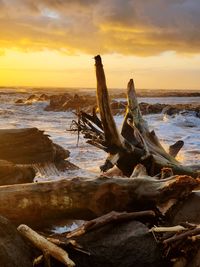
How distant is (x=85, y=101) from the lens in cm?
3909

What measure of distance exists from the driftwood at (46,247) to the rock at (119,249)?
20 centimetres

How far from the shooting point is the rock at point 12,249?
12.6 feet

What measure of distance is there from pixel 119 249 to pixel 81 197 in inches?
46.4

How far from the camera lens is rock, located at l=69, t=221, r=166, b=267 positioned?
162 inches

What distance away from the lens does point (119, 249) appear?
4188 millimetres

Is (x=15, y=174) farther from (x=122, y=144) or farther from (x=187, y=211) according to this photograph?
(x=187, y=211)

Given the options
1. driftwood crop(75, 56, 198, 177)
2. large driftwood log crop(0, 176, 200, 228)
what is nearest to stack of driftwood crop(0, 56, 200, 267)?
large driftwood log crop(0, 176, 200, 228)

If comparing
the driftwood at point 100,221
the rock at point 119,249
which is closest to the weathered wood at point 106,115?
the driftwood at point 100,221

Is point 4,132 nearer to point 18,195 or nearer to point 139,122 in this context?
point 139,122

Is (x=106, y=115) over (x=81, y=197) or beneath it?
over

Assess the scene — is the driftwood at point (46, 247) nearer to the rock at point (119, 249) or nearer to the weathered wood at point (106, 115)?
the rock at point (119, 249)

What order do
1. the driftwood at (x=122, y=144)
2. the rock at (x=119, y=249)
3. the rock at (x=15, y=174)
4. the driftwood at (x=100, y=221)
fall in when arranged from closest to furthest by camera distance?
the rock at (x=119, y=249) → the driftwood at (x=100, y=221) → the rock at (x=15, y=174) → the driftwood at (x=122, y=144)

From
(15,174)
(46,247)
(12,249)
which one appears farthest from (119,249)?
(15,174)

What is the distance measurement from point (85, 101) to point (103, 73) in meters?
31.6
